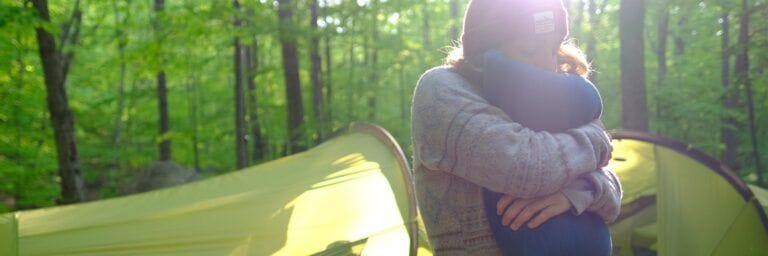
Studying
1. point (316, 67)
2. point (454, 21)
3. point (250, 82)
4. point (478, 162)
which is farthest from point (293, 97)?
point (478, 162)

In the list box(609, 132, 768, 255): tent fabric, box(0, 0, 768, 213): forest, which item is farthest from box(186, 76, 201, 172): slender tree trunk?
box(609, 132, 768, 255): tent fabric

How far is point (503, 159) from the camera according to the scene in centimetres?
113

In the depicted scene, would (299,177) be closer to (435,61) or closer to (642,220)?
(642,220)

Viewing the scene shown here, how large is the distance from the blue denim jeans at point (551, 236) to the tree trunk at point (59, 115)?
6.43 m

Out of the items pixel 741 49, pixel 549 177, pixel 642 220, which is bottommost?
pixel 642 220

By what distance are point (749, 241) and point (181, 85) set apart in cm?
1543

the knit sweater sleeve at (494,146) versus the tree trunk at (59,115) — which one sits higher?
the knit sweater sleeve at (494,146)

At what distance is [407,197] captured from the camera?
3869 mm

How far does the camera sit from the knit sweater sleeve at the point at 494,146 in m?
1.13

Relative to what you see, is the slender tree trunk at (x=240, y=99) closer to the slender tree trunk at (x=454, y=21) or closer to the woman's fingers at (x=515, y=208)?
the slender tree trunk at (x=454, y=21)

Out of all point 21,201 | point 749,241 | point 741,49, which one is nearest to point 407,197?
point 749,241

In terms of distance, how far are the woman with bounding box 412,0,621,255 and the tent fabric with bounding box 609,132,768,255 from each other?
2.82m

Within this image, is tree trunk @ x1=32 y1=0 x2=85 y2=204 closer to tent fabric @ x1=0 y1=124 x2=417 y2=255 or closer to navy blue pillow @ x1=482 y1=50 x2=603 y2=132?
tent fabric @ x1=0 y1=124 x2=417 y2=255

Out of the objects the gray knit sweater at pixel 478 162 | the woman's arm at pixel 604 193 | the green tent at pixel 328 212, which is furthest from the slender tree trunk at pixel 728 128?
the gray knit sweater at pixel 478 162
